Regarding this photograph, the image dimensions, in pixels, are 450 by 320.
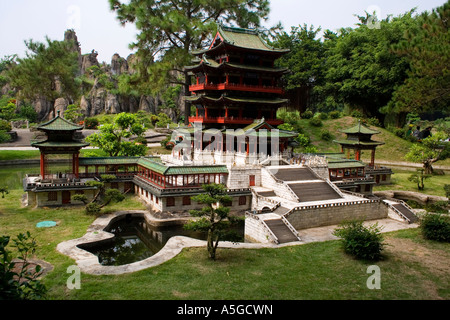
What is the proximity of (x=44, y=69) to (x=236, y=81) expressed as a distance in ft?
181

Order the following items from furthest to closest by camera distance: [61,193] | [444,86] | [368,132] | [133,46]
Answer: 1. [133,46]
2. [368,132]
3. [61,193]
4. [444,86]

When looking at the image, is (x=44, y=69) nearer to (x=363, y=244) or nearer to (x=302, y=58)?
(x=302, y=58)

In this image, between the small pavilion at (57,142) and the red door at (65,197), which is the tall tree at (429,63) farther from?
the red door at (65,197)

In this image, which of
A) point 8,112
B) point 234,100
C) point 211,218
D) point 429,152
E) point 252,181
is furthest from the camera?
point 8,112

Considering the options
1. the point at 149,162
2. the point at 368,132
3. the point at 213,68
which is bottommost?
the point at 149,162

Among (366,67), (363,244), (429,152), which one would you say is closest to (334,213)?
(363,244)

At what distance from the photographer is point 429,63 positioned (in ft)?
65.2

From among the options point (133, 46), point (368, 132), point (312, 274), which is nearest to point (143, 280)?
point (312, 274)

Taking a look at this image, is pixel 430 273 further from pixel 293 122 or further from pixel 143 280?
pixel 293 122

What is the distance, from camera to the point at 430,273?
17906 millimetres

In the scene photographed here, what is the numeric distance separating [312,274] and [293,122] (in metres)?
52.7

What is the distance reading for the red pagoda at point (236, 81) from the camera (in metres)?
40.3

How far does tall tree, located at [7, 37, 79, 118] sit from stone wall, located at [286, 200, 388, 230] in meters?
70.6

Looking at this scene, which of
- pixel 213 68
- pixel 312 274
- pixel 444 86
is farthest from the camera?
pixel 213 68
